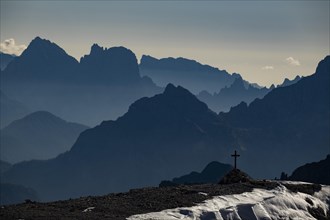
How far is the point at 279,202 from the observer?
48.0m

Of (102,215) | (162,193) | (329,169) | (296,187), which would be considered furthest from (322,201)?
(329,169)

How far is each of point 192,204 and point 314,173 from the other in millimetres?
153579

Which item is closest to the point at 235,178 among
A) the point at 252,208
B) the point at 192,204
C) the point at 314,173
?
the point at 252,208

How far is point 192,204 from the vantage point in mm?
42531

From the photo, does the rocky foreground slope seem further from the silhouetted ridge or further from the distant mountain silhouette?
the distant mountain silhouette

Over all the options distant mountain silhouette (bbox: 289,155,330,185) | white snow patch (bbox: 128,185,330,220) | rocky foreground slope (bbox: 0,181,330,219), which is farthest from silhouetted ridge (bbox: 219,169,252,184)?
distant mountain silhouette (bbox: 289,155,330,185)

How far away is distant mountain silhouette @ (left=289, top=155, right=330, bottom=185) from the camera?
180 metres

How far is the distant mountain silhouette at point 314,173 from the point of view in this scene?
180 meters

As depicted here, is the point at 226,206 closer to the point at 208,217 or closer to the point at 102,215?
the point at 208,217

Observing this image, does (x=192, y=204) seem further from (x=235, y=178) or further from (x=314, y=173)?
(x=314, y=173)

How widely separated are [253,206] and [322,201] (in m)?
13.3

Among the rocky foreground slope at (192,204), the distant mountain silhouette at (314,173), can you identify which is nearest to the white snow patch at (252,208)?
the rocky foreground slope at (192,204)

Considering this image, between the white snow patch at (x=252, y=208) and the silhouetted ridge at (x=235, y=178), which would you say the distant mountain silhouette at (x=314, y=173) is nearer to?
the silhouetted ridge at (x=235, y=178)

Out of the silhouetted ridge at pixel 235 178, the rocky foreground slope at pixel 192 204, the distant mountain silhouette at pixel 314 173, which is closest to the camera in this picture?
the rocky foreground slope at pixel 192 204
